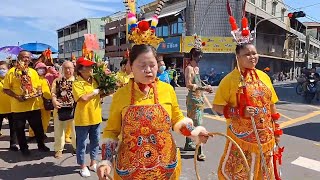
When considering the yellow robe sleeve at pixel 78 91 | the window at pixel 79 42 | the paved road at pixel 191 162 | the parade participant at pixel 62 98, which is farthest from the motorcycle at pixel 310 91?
the window at pixel 79 42

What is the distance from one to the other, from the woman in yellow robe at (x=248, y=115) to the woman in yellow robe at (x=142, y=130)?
77cm

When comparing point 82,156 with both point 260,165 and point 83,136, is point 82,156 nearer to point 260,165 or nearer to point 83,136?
point 83,136

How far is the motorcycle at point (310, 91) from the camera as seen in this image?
14.7 metres

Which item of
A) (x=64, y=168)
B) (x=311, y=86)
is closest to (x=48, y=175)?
(x=64, y=168)

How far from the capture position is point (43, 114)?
696 cm

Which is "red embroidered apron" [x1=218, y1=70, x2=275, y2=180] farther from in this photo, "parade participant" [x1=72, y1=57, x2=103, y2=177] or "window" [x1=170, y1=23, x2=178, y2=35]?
"window" [x1=170, y1=23, x2=178, y2=35]

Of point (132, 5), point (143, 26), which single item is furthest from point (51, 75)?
point (143, 26)

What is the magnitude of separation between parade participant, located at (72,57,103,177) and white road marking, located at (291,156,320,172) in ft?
10.9

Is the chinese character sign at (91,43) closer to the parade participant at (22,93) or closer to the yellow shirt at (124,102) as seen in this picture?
the parade participant at (22,93)

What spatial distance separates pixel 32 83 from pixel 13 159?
4.36 ft

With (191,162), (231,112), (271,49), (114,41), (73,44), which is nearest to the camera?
(231,112)

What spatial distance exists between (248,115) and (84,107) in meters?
2.61

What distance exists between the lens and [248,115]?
296 centimetres

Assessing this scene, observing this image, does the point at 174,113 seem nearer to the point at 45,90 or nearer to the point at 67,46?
the point at 45,90
